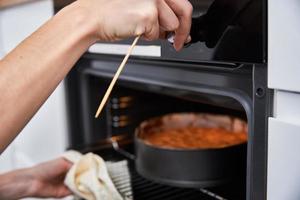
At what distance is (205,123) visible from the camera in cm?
96

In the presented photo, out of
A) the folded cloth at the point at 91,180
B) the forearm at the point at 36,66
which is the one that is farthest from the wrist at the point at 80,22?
the folded cloth at the point at 91,180

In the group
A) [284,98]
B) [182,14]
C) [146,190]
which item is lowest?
[146,190]

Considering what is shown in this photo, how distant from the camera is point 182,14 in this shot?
481mm

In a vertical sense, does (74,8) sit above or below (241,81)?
above

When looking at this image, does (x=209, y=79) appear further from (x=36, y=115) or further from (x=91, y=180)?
(x=36, y=115)

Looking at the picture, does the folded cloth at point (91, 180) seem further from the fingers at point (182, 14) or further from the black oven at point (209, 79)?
the fingers at point (182, 14)

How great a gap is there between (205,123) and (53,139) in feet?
1.34

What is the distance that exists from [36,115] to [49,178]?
318 mm

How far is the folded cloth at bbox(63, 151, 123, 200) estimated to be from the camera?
2.30 ft

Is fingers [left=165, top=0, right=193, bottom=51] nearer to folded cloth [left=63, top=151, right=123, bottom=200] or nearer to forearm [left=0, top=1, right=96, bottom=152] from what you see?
forearm [left=0, top=1, right=96, bottom=152]

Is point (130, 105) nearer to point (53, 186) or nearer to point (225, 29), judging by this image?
point (53, 186)

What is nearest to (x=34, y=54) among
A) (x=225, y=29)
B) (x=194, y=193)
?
(x=225, y=29)

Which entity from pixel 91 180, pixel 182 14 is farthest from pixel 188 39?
pixel 91 180

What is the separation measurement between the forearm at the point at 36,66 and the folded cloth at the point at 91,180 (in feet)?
0.98
